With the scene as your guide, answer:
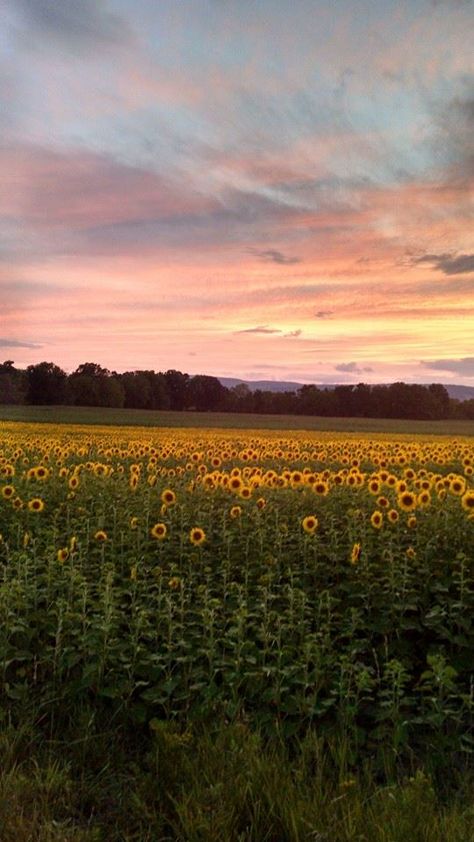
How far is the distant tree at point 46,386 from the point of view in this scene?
91.3 m

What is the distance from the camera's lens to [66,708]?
5.04 meters

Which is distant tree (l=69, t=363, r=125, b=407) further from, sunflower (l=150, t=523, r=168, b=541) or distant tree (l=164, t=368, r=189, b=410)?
sunflower (l=150, t=523, r=168, b=541)

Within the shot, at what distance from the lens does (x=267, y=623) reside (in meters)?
5.58

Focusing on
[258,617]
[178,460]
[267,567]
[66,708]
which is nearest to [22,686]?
[66,708]

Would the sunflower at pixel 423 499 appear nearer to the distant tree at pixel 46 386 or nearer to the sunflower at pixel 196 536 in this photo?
the sunflower at pixel 196 536

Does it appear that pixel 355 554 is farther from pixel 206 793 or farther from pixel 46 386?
pixel 46 386

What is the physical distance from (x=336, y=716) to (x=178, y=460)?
488 inches

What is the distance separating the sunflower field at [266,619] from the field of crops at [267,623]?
0.07 ft

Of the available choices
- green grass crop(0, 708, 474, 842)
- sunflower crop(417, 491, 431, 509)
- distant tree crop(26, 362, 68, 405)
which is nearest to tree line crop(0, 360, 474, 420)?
distant tree crop(26, 362, 68, 405)

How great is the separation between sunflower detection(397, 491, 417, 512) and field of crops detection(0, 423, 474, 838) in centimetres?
1

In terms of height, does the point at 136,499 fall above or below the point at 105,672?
above

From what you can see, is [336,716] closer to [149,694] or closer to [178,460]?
[149,694]

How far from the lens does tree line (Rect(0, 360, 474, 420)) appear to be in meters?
87.1

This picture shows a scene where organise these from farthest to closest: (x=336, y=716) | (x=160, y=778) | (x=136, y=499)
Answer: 1. (x=136, y=499)
2. (x=336, y=716)
3. (x=160, y=778)
